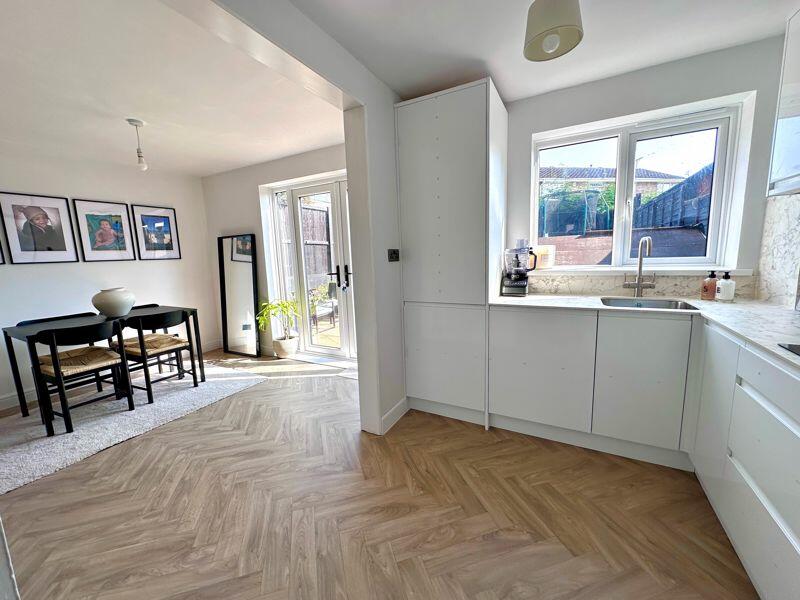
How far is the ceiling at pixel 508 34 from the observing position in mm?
1633

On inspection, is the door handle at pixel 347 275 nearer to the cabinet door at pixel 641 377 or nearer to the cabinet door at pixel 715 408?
the cabinet door at pixel 641 377

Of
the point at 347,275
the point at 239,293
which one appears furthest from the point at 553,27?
the point at 239,293

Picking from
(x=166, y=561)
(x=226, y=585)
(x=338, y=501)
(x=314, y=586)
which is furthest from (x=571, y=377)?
(x=166, y=561)

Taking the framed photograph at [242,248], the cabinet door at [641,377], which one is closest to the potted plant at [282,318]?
the framed photograph at [242,248]

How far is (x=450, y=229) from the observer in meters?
2.32

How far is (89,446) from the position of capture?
2.33 m

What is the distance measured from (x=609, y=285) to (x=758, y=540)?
1.65 metres

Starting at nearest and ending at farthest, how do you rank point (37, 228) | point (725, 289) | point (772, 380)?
1. point (772, 380)
2. point (725, 289)
3. point (37, 228)

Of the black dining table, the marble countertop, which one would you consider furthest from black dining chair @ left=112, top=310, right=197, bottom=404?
the marble countertop

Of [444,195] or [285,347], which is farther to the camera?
[285,347]

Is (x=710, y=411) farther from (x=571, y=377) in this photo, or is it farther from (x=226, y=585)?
(x=226, y=585)

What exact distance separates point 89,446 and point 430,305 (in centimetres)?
259

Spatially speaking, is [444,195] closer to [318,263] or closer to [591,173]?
[591,173]

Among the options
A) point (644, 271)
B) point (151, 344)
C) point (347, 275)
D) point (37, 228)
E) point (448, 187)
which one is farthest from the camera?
point (347, 275)
